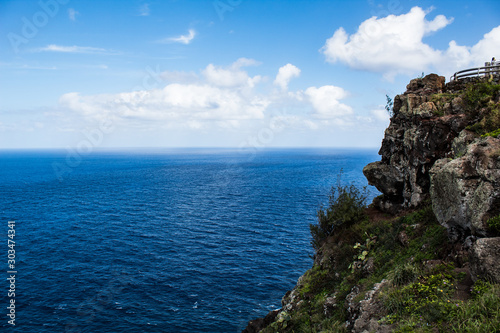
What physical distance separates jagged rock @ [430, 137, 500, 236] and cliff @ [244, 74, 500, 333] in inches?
1.8

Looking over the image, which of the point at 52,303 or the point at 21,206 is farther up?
the point at 21,206

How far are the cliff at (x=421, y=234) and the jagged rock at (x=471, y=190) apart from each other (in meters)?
0.04

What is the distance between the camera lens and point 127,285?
1597 inches

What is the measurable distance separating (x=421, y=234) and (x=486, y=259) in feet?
27.1

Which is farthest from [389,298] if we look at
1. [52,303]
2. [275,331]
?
[52,303]

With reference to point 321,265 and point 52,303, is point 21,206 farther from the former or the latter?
point 321,265

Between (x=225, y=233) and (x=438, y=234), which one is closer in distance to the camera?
(x=438, y=234)

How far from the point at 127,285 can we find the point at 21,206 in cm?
5981

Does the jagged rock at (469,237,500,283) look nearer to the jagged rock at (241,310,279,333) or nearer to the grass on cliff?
the grass on cliff

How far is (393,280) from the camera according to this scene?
1567 cm

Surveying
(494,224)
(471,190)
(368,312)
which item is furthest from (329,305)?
(471,190)

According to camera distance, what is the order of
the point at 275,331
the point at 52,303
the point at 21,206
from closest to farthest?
the point at 275,331 → the point at 52,303 → the point at 21,206

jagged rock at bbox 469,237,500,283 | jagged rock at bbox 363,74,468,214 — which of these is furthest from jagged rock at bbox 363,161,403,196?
jagged rock at bbox 469,237,500,283

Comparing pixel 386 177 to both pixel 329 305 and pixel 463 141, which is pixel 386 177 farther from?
pixel 329 305
